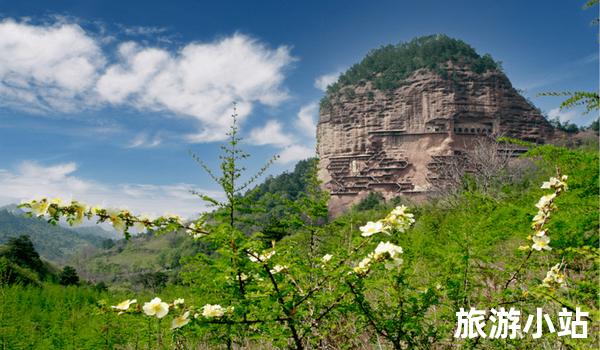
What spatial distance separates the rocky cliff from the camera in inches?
2707

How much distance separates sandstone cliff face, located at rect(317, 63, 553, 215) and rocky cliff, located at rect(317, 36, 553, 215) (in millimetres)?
176

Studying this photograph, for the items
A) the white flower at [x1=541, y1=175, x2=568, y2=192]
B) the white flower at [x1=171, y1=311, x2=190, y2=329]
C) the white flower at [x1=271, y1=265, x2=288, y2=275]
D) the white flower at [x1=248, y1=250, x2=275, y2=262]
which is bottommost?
the white flower at [x1=171, y1=311, x2=190, y2=329]

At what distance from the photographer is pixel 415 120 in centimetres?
7350

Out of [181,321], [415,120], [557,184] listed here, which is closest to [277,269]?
→ [181,321]

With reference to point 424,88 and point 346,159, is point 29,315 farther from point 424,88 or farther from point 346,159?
point 424,88

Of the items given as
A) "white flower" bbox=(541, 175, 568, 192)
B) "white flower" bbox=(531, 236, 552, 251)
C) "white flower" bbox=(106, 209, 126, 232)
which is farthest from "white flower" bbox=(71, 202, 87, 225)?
"white flower" bbox=(541, 175, 568, 192)

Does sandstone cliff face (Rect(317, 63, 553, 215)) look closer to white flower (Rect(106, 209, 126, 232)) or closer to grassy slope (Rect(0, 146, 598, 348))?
grassy slope (Rect(0, 146, 598, 348))

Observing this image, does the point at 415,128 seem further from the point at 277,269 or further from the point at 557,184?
the point at 277,269

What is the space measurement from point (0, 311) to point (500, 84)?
277 ft

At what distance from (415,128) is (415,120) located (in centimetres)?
170

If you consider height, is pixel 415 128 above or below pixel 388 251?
above

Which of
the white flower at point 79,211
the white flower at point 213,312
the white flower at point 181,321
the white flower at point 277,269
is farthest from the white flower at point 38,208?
the white flower at point 277,269

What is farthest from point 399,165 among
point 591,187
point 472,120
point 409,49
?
point 591,187

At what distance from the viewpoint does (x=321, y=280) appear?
6.77 feet
